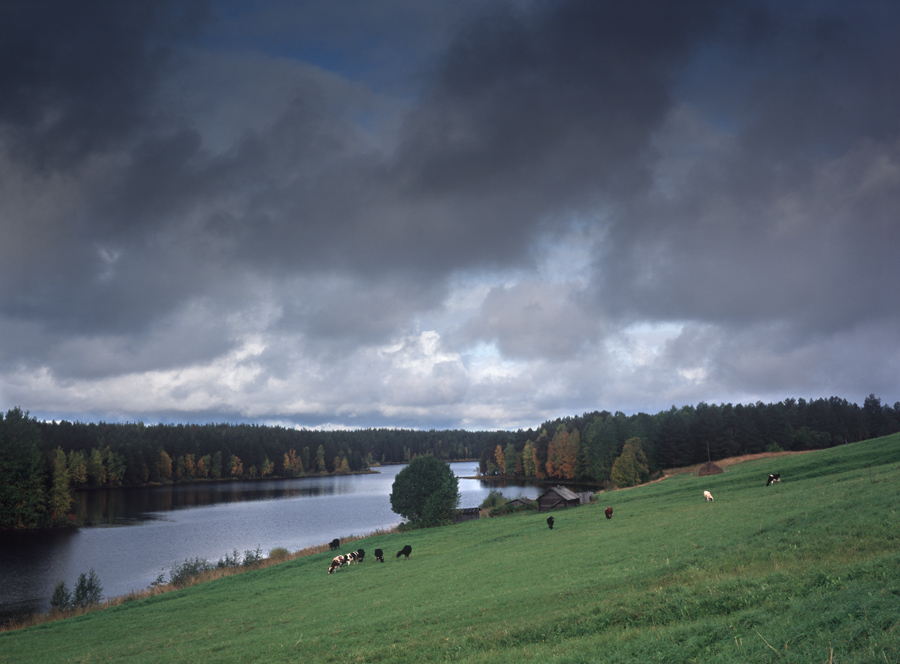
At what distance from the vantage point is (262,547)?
62.2 m

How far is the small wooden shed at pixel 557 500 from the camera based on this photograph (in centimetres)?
6431

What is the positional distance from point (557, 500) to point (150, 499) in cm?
10550

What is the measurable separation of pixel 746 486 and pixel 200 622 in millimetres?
42401

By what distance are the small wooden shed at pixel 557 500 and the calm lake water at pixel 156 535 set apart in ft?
86.0

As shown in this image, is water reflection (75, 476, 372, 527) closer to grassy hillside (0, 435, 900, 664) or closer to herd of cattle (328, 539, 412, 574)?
herd of cattle (328, 539, 412, 574)

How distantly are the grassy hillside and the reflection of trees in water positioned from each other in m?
72.1

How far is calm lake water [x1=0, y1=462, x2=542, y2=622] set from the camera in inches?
1901

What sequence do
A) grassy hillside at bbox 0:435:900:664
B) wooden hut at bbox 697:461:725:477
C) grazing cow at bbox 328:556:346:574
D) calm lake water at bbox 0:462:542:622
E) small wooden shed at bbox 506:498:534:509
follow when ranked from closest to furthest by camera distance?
grassy hillside at bbox 0:435:900:664 → grazing cow at bbox 328:556:346:574 → calm lake water at bbox 0:462:542:622 → small wooden shed at bbox 506:498:534:509 → wooden hut at bbox 697:461:725:477

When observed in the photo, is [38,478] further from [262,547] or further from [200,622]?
[200,622]

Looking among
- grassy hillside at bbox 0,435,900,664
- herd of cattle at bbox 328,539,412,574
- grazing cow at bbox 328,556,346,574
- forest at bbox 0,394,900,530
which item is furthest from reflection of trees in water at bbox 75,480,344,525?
grassy hillside at bbox 0,435,900,664

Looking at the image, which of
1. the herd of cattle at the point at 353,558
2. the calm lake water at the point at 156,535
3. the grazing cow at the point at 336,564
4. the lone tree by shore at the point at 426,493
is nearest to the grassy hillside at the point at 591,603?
the grazing cow at the point at 336,564

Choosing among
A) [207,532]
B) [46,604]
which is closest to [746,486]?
[46,604]

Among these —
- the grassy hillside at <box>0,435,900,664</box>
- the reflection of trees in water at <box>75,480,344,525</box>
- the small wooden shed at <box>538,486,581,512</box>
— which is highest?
the grassy hillside at <box>0,435,900,664</box>

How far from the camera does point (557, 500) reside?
6438 cm
